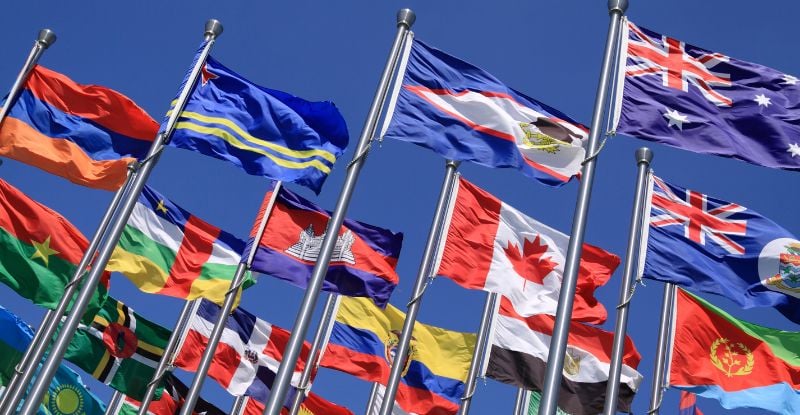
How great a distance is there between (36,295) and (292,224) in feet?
17.6

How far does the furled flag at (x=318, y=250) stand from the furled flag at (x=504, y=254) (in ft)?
5.37

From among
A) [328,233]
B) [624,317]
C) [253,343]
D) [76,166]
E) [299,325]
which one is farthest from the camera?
[253,343]

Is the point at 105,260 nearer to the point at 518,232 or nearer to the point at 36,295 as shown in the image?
the point at 36,295

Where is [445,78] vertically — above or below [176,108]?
above

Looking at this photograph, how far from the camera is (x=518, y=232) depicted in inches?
704

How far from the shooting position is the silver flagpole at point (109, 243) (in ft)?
35.9

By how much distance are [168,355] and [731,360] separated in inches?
525

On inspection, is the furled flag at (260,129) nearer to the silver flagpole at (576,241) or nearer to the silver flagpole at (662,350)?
the silver flagpole at (576,241)

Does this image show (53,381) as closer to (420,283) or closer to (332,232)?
(420,283)

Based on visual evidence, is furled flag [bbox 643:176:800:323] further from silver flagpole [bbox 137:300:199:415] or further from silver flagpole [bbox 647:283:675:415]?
silver flagpole [bbox 137:300:199:415]

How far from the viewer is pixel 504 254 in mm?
17328

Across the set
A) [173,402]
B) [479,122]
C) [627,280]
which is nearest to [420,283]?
[479,122]

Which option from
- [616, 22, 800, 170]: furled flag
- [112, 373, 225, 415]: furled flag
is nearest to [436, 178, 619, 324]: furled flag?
[616, 22, 800, 170]: furled flag

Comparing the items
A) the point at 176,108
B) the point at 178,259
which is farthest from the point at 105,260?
the point at 178,259
